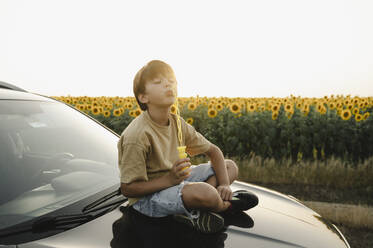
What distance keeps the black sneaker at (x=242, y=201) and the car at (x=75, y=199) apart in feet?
0.12

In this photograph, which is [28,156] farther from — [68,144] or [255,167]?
[255,167]

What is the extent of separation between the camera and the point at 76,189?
1714 mm

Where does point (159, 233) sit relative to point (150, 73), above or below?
below

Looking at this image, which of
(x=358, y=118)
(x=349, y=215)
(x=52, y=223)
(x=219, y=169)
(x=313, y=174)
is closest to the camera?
(x=52, y=223)

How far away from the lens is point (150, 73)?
162 centimetres

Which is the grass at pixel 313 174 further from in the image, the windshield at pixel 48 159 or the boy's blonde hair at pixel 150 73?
the boy's blonde hair at pixel 150 73

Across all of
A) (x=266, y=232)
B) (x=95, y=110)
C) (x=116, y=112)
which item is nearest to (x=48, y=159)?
(x=266, y=232)

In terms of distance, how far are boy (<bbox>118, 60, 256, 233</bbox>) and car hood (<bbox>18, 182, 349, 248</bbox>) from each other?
111 mm

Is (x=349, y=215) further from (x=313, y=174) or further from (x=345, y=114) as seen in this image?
(x=345, y=114)

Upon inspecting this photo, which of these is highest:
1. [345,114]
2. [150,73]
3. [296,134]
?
[150,73]

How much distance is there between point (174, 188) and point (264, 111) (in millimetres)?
5001

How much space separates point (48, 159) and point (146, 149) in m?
0.95

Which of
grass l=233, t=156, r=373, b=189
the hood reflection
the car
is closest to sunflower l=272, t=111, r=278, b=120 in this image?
grass l=233, t=156, r=373, b=189

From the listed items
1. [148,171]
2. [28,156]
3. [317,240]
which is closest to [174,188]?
[148,171]
